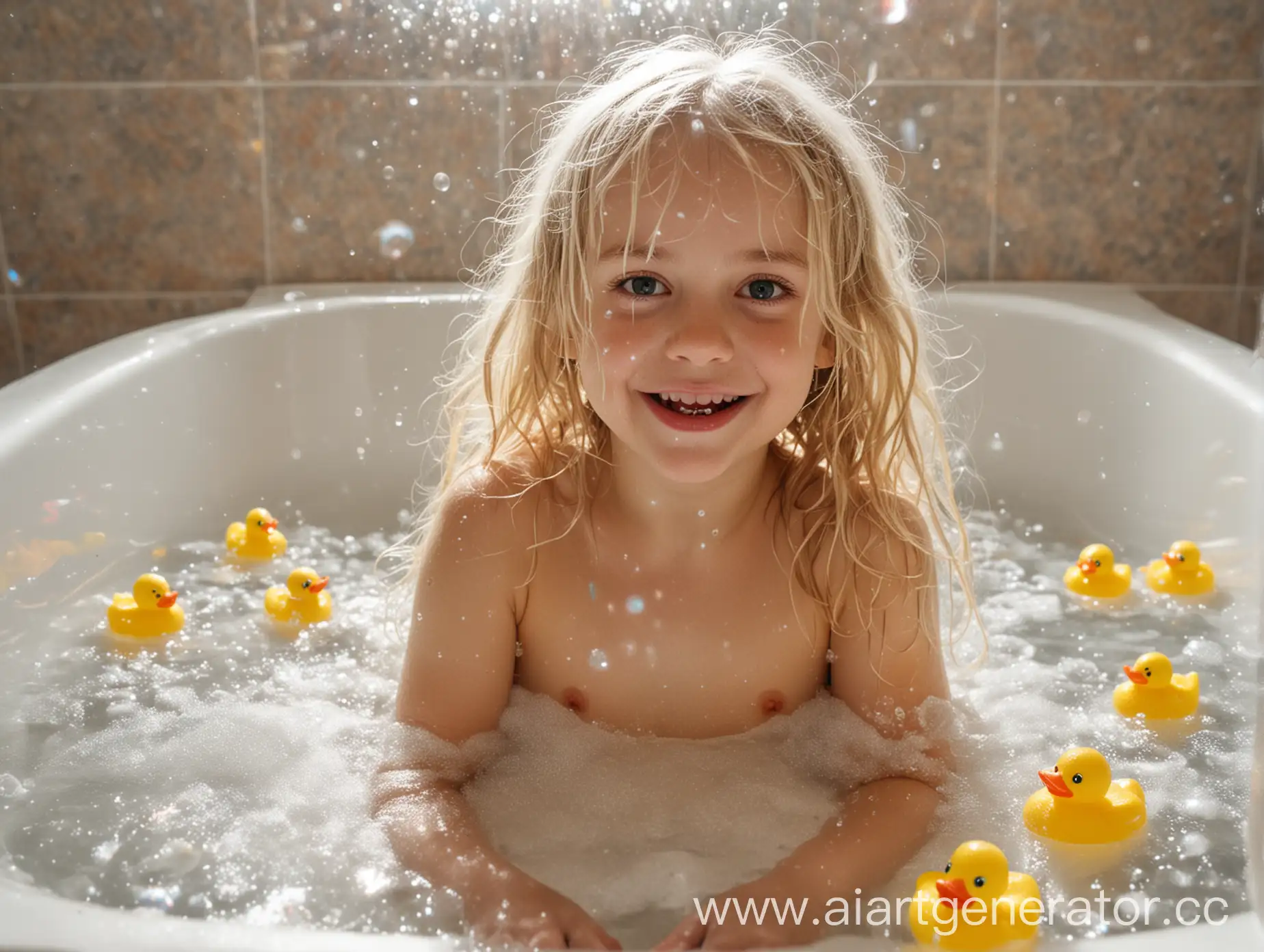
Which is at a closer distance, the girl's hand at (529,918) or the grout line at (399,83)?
the girl's hand at (529,918)

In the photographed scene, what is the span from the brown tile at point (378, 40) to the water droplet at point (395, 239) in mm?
202

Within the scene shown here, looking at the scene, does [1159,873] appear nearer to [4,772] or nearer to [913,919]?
[913,919]

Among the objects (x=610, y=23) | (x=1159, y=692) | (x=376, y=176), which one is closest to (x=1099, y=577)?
(x=1159, y=692)

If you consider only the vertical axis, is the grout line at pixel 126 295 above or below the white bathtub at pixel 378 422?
above

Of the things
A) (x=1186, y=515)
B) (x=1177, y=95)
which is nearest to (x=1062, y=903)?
(x=1186, y=515)

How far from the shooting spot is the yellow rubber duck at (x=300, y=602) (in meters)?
1.40

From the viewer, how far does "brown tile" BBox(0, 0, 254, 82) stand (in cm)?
188

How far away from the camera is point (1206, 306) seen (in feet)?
6.59

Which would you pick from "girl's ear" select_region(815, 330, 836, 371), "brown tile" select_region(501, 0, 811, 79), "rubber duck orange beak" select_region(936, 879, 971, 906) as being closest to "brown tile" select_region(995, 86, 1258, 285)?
"brown tile" select_region(501, 0, 811, 79)

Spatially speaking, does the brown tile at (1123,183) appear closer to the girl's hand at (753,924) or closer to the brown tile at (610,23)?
the brown tile at (610,23)

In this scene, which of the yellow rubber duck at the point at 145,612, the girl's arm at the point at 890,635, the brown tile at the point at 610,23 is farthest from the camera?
the brown tile at the point at 610,23

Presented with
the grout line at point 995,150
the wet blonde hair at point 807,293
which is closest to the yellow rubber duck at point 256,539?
the wet blonde hair at point 807,293

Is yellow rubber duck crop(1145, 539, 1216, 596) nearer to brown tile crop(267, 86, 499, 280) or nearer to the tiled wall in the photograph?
the tiled wall

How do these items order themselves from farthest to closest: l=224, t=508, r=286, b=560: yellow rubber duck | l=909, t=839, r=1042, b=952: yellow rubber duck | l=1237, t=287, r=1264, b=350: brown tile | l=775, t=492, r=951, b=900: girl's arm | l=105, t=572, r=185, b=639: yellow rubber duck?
l=1237, t=287, r=1264, b=350: brown tile < l=224, t=508, r=286, b=560: yellow rubber duck < l=105, t=572, r=185, b=639: yellow rubber duck < l=775, t=492, r=951, b=900: girl's arm < l=909, t=839, r=1042, b=952: yellow rubber duck
